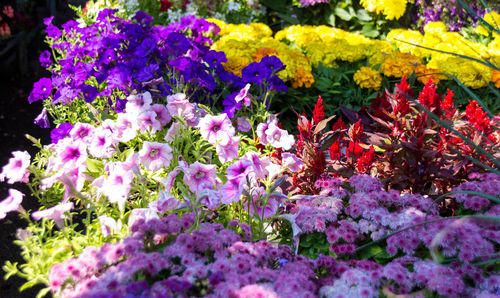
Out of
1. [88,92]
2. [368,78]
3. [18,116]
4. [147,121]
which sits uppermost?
[147,121]

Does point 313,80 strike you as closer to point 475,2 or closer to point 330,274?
point 330,274

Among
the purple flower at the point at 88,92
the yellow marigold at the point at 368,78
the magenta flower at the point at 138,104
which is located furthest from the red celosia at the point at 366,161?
the yellow marigold at the point at 368,78

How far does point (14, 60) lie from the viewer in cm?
680

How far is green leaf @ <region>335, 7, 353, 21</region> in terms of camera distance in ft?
18.9

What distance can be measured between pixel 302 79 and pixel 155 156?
2015 millimetres

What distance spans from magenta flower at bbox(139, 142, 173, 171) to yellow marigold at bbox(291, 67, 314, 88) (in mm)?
1962

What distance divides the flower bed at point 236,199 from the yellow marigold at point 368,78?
1048 millimetres

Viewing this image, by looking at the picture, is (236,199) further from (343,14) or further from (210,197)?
(343,14)

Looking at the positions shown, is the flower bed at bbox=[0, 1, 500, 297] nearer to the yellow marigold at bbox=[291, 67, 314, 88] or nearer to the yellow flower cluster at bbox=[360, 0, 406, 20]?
the yellow marigold at bbox=[291, 67, 314, 88]

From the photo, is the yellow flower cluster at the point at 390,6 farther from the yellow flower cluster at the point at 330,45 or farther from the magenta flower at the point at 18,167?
the magenta flower at the point at 18,167

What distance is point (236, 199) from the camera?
193 cm

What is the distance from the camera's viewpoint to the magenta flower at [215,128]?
214 centimetres

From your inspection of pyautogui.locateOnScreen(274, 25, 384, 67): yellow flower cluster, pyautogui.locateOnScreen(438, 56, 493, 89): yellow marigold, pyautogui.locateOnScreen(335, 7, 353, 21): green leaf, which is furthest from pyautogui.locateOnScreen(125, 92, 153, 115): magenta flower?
pyautogui.locateOnScreen(335, 7, 353, 21): green leaf

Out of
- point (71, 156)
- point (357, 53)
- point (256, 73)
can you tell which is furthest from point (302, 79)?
point (71, 156)
